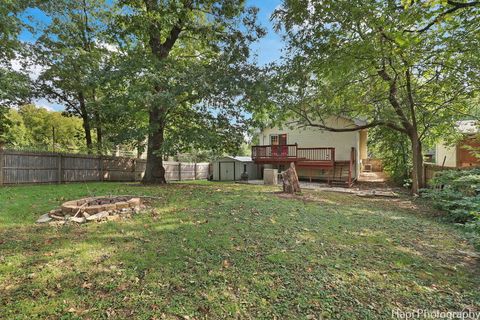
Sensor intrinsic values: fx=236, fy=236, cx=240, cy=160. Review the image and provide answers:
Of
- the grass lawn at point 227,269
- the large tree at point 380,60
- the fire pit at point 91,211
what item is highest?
the large tree at point 380,60

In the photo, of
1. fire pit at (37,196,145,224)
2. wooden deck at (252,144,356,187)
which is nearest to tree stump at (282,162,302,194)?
fire pit at (37,196,145,224)

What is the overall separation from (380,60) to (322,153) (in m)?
7.75

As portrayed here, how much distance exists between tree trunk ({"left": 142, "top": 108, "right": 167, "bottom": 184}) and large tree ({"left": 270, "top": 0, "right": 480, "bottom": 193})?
5.33 meters

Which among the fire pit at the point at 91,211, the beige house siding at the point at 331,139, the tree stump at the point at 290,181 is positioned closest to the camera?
the fire pit at the point at 91,211

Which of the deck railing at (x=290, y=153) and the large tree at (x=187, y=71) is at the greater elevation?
the large tree at (x=187, y=71)

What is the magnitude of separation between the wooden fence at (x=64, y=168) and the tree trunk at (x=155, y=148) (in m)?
4.03

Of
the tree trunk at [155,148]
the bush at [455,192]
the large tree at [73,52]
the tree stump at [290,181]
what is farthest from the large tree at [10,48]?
the bush at [455,192]

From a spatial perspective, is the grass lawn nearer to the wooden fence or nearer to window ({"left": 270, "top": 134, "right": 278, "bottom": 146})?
the wooden fence

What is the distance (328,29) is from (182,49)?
26.8 ft

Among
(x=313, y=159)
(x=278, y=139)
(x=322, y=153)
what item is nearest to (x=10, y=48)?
(x=278, y=139)

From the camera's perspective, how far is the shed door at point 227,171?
1897 centimetres

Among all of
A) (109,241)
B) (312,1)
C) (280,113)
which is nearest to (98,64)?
(280,113)

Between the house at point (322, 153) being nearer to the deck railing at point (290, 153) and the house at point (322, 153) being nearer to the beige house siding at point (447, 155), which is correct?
the deck railing at point (290, 153)

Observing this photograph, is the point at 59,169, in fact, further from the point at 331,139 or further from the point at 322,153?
the point at 331,139
